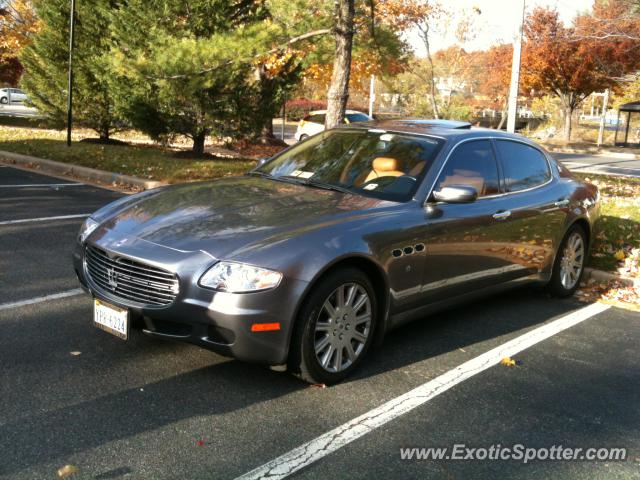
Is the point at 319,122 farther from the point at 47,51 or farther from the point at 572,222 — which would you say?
the point at 572,222

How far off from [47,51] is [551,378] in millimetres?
16006

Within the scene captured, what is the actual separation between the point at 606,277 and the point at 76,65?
1378 centimetres

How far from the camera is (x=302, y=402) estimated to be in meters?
3.75

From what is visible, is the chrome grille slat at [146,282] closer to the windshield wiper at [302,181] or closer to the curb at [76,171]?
the windshield wiper at [302,181]

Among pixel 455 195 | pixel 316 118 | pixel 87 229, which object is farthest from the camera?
pixel 316 118

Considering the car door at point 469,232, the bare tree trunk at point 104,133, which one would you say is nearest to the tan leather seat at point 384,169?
the car door at point 469,232

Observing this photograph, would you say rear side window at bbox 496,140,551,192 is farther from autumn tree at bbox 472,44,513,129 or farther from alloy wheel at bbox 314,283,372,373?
autumn tree at bbox 472,44,513,129

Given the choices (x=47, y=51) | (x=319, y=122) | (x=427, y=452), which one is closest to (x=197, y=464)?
(x=427, y=452)

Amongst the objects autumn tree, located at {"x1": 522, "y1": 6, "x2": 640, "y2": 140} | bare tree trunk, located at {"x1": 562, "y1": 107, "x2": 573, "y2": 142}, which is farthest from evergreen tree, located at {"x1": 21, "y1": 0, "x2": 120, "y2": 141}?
bare tree trunk, located at {"x1": 562, "y1": 107, "x2": 573, "y2": 142}

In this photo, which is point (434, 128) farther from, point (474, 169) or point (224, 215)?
point (224, 215)

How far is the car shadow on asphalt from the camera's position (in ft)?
10.3

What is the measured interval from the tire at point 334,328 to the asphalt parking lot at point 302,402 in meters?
0.13

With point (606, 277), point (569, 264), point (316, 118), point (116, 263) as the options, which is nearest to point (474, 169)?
point (569, 264)

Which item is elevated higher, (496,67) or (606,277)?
(496,67)
